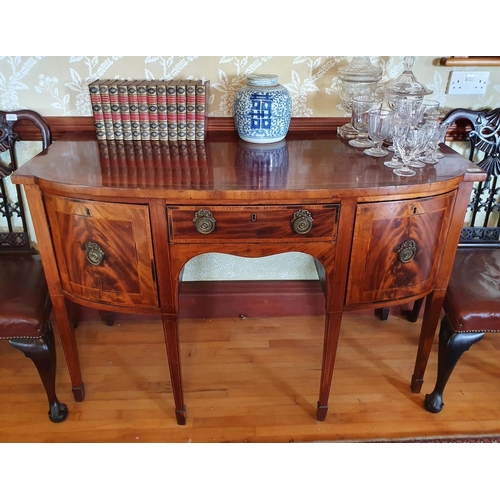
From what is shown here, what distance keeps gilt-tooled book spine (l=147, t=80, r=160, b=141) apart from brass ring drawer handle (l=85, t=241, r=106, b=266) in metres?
0.45

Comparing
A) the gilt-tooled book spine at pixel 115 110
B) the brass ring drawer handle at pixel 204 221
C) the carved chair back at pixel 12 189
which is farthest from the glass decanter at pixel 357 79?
the carved chair back at pixel 12 189

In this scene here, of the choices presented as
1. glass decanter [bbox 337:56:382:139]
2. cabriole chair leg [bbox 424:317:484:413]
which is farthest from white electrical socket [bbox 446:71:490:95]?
cabriole chair leg [bbox 424:317:484:413]

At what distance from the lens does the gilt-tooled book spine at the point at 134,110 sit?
147 cm

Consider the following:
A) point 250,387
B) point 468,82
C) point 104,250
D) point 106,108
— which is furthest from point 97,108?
point 468,82

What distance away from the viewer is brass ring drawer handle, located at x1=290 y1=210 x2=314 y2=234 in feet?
4.01

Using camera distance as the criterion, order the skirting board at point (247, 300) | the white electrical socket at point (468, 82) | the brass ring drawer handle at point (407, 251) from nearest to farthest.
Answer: the brass ring drawer handle at point (407, 251) < the white electrical socket at point (468, 82) < the skirting board at point (247, 300)

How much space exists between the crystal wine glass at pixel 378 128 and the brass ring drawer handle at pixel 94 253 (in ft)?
2.85

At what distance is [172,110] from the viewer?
1.49 meters

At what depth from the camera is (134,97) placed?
4.83 feet

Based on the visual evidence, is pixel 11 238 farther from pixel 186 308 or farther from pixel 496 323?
pixel 496 323

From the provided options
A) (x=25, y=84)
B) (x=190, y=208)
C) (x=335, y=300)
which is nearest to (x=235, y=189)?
(x=190, y=208)

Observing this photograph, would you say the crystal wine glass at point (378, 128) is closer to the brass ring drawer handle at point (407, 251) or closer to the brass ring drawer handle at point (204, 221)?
the brass ring drawer handle at point (407, 251)

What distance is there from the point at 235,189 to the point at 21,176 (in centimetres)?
59

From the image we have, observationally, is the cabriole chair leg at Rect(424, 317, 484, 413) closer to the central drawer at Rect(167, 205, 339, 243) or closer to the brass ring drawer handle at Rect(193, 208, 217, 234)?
the central drawer at Rect(167, 205, 339, 243)
